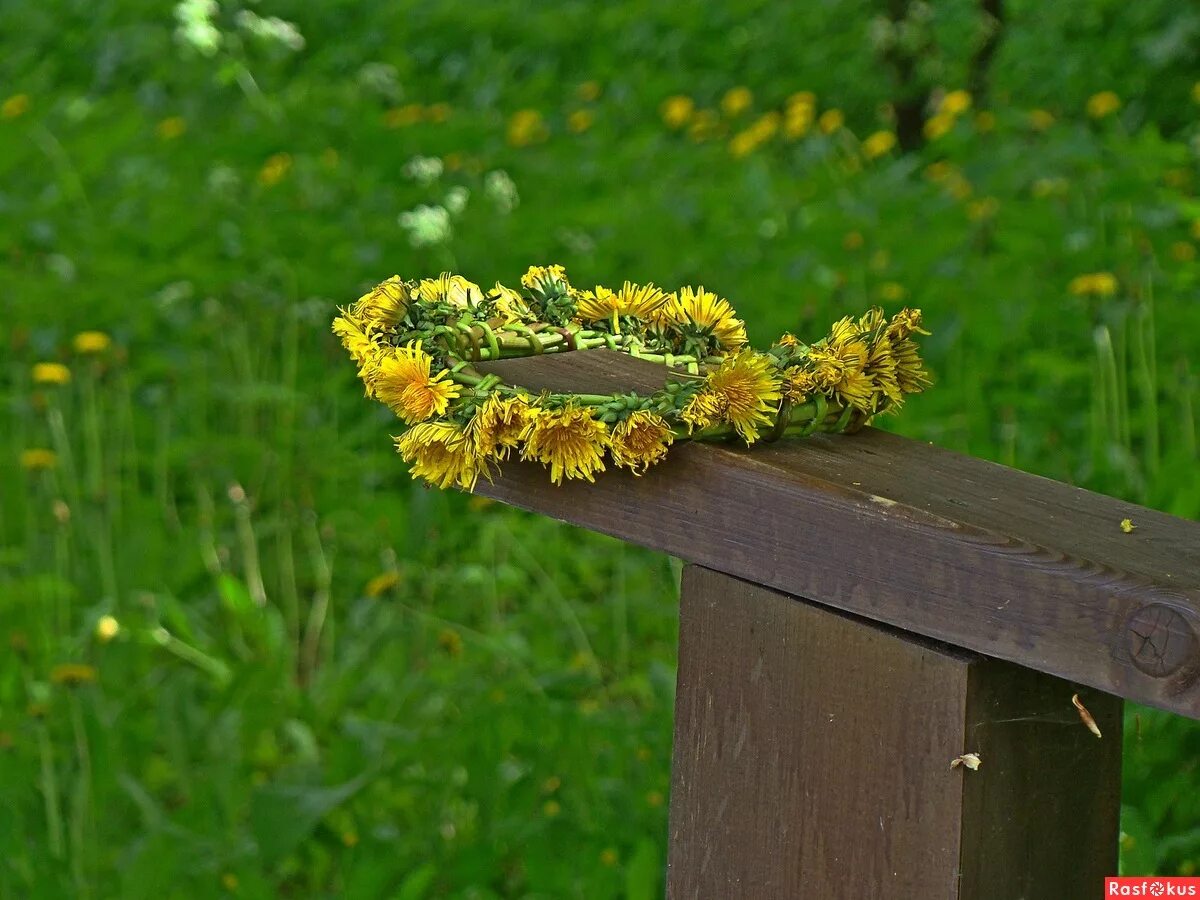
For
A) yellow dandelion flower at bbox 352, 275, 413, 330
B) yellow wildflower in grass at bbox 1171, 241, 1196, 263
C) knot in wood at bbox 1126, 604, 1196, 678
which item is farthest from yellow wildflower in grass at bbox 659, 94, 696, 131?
knot in wood at bbox 1126, 604, 1196, 678

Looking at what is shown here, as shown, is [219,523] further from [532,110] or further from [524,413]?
[532,110]

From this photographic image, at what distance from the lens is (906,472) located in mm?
1178

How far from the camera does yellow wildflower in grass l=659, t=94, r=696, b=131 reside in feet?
17.4

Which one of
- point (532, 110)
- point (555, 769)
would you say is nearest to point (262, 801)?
point (555, 769)

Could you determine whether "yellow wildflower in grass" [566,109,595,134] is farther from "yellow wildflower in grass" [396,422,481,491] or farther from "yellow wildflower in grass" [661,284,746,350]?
"yellow wildflower in grass" [396,422,481,491]

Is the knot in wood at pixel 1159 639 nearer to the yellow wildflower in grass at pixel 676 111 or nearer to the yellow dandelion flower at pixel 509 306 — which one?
the yellow dandelion flower at pixel 509 306

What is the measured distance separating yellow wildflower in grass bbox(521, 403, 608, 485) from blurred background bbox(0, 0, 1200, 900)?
2.82 ft

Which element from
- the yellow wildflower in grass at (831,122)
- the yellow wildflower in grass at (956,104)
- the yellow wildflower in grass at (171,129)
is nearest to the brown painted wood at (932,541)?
the yellow wildflower in grass at (956,104)

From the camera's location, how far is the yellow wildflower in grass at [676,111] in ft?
17.4

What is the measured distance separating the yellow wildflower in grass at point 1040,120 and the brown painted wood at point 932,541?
335cm

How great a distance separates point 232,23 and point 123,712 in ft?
12.5

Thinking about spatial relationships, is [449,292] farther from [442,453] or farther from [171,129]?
[171,129]

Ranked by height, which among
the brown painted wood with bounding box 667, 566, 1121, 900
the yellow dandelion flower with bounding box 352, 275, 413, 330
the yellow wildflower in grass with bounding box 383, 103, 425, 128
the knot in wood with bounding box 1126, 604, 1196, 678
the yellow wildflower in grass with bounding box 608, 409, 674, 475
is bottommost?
the brown painted wood with bounding box 667, 566, 1121, 900

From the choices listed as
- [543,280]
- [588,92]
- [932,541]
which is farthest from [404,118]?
[932,541]
